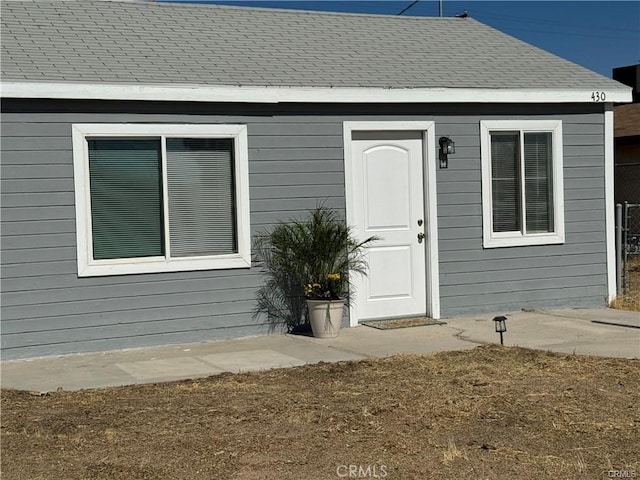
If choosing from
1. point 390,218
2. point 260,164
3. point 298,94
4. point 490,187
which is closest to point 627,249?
point 490,187

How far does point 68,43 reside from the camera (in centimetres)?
940

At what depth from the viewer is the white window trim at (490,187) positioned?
10578mm

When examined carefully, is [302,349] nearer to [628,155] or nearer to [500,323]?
[500,323]

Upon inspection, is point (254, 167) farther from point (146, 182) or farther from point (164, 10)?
point (164, 10)

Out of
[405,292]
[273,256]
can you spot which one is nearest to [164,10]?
[273,256]

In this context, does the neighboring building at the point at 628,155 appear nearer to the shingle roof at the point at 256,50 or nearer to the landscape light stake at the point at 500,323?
the shingle roof at the point at 256,50

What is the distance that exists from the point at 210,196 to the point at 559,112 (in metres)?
4.60

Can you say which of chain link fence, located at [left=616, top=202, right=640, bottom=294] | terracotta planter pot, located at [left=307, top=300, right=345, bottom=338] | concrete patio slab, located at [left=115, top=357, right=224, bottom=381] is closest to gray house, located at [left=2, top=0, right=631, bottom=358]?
chain link fence, located at [left=616, top=202, right=640, bottom=294]

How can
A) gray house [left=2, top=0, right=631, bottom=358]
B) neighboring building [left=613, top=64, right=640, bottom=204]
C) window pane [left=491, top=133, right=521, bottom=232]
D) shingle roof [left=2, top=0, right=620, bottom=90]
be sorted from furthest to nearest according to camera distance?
neighboring building [left=613, top=64, right=640, bottom=204]
window pane [left=491, top=133, right=521, bottom=232]
shingle roof [left=2, top=0, right=620, bottom=90]
gray house [left=2, top=0, right=631, bottom=358]

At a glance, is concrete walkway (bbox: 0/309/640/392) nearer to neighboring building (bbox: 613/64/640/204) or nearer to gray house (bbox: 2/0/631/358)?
gray house (bbox: 2/0/631/358)

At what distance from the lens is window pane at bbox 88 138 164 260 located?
8750 millimetres

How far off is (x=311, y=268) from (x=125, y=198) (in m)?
2.07

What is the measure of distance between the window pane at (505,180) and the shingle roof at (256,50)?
0.69m

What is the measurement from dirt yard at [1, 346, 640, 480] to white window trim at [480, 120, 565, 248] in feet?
10.2
